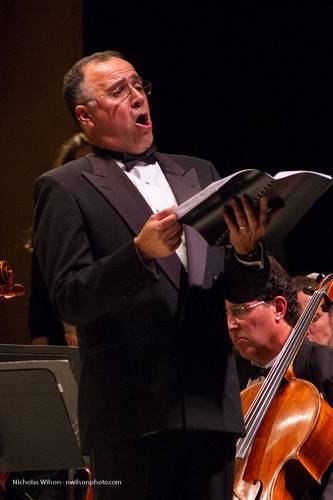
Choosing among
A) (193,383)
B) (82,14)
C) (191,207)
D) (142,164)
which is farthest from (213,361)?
(82,14)

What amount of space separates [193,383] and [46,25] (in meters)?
3.45

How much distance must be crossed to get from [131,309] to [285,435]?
3.33ft

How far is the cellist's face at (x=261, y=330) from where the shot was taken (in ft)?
9.87

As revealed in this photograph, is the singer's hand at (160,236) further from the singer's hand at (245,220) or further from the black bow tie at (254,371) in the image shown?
the black bow tie at (254,371)

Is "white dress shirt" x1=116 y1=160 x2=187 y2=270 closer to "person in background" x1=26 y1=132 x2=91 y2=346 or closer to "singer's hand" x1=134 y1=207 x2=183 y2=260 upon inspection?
"singer's hand" x1=134 y1=207 x2=183 y2=260

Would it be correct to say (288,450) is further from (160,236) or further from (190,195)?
(160,236)

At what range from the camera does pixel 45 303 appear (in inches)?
138

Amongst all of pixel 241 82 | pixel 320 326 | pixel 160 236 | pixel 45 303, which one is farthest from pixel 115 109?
pixel 241 82

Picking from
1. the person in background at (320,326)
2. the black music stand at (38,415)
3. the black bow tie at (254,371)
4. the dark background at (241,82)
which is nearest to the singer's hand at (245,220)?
the black music stand at (38,415)

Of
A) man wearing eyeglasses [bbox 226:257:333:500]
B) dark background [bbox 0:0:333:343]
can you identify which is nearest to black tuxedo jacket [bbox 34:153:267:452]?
man wearing eyeglasses [bbox 226:257:333:500]

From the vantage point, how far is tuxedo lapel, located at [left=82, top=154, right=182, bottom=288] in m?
1.87

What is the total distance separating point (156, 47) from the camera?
4.62 meters

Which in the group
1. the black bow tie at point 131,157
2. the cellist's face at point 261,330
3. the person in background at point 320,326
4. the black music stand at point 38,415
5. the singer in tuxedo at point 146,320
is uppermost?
the black bow tie at point 131,157

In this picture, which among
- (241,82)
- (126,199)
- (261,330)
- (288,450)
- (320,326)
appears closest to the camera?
(126,199)
